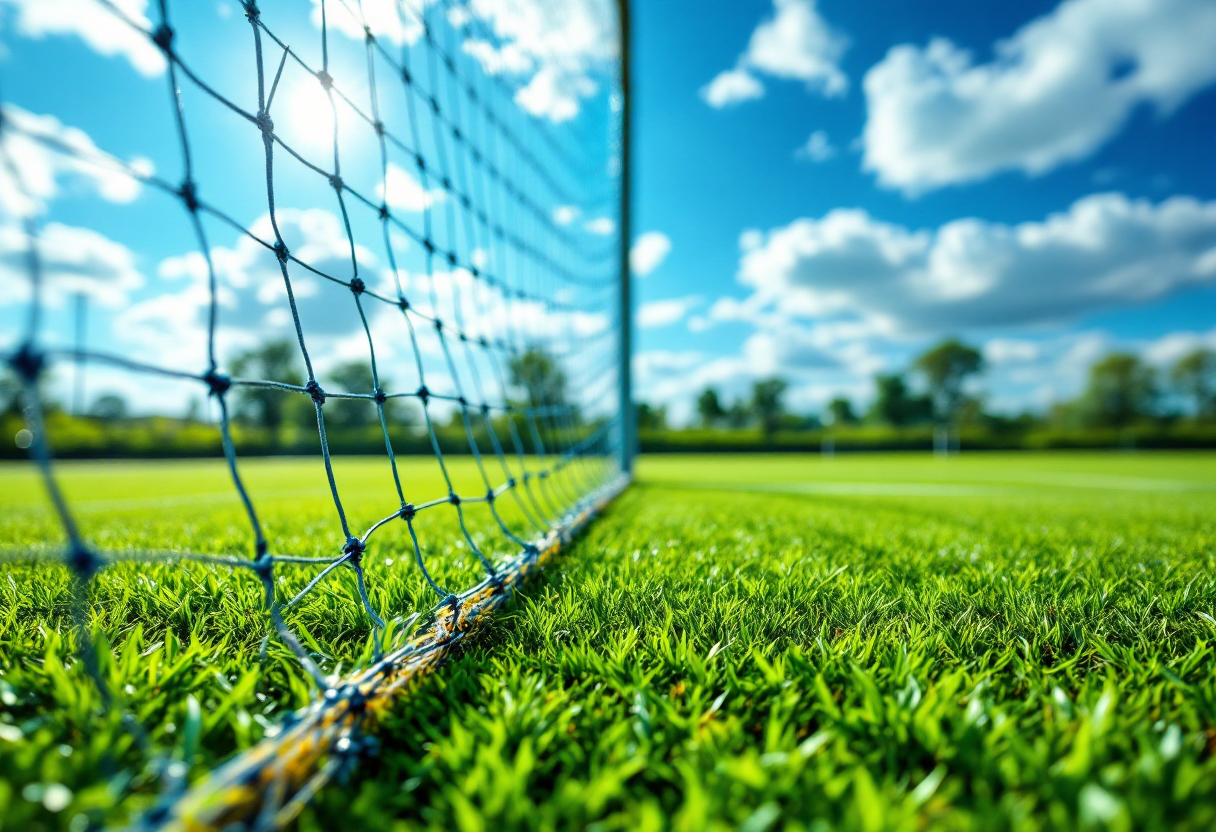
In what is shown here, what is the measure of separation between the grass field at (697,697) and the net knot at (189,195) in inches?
25.0

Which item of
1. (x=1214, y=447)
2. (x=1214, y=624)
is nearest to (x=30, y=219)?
(x=1214, y=624)

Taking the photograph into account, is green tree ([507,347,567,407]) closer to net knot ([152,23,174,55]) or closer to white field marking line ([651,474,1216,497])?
white field marking line ([651,474,1216,497])

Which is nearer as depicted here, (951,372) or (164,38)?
(164,38)

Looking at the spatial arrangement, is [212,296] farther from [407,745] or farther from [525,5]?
[525,5]

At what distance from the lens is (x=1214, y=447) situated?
2750cm

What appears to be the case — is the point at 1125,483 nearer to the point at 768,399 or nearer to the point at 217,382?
the point at 217,382

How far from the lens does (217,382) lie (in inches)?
31.0

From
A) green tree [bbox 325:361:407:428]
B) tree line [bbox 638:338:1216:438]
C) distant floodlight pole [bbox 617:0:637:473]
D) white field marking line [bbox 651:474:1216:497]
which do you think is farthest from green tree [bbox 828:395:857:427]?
distant floodlight pole [bbox 617:0:637:473]

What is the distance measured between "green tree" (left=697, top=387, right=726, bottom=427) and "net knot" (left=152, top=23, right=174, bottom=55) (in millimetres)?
47746

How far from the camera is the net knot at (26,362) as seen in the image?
554 mm

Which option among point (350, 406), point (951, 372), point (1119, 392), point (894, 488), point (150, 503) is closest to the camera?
point (150, 503)

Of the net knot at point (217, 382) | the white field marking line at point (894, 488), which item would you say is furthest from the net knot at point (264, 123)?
the white field marking line at point (894, 488)

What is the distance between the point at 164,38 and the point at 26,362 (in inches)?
22.6

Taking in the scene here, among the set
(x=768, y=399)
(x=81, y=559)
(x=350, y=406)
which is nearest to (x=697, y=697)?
(x=81, y=559)
